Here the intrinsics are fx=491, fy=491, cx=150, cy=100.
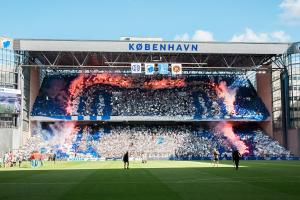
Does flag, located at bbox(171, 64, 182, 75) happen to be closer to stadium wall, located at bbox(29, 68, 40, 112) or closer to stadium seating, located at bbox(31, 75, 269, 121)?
stadium seating, located at bbox(31, 75, 269, 121)

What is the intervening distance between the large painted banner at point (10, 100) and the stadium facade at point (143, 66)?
447mm

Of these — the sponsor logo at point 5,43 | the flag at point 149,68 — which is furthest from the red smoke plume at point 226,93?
the sponsor logo at point 5,43

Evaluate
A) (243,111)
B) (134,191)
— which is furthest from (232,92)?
(134,191)

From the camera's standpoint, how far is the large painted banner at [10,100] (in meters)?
71.5

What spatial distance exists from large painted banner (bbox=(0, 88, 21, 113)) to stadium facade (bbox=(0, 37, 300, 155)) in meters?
0.45

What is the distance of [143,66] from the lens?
76188 millimetres

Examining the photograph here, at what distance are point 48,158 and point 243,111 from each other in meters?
35.0

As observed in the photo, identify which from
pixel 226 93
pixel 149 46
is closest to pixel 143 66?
pixel 149 46

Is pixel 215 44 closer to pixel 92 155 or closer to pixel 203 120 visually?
pixel 203 120

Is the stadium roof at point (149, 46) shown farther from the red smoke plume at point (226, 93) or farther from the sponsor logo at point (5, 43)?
the red smoke plume at point (226, 93)

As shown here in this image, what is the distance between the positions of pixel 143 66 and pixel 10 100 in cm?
2064

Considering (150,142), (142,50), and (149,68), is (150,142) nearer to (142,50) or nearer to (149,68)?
(142,50)

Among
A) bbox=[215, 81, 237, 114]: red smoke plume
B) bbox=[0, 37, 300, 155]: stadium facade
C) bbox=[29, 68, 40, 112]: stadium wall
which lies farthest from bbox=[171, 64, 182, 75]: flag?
bbox=[29, 68, 40, 112]: stadium wall

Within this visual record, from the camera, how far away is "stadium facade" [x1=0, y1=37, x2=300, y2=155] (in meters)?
73.3
